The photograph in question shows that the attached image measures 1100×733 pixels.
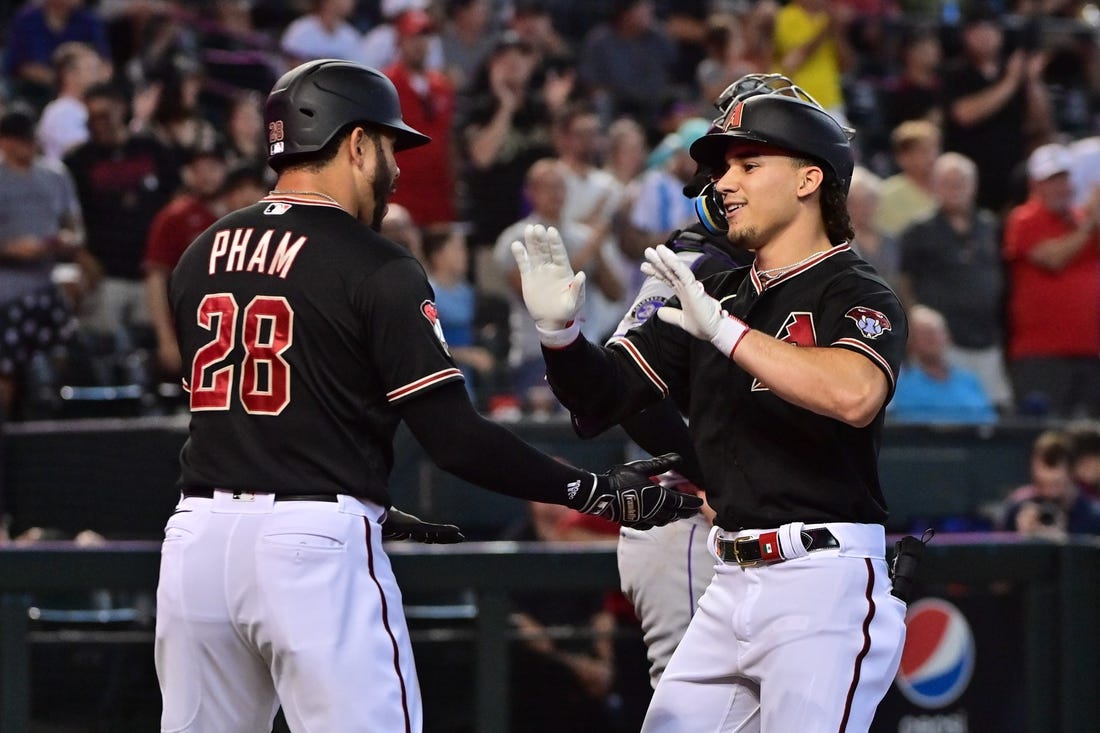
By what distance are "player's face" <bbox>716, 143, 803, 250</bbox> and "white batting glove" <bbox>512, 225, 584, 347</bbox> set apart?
0.41 metres

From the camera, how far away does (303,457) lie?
3.62 meters

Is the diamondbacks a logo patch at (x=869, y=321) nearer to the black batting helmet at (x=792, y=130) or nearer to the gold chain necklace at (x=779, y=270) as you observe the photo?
the gold chain necklace at (x=779, y=270)

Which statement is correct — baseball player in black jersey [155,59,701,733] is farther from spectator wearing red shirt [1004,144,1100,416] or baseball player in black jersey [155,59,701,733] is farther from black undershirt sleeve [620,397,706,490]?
spectator wearing red shirt [1004,144,1100,416]

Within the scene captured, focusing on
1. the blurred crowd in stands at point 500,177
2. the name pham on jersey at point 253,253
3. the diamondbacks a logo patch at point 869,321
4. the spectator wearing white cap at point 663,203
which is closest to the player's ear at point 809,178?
the diamondbacks a logo patch at point 869,321

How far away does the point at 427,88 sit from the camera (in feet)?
34.0

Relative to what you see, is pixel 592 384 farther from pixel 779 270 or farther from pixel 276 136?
pixel 276 136

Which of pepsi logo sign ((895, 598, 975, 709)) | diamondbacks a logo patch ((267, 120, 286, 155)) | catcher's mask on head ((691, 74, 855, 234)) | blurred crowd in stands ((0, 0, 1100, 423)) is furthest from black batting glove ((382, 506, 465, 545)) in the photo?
blurred crowd in stands ((0, 0, 1100, 423))

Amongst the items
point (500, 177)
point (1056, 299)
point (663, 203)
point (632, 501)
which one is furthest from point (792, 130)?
point (500, 177)

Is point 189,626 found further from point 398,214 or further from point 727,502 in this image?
point 398,214

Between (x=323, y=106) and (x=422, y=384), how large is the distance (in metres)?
0.68

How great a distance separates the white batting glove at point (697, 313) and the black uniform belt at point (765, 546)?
17.2 inches

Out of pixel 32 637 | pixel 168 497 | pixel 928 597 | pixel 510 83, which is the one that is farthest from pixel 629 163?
pixel 32 637

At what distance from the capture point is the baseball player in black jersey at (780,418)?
3.66 metres

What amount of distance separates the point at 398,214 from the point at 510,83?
8.63ft
